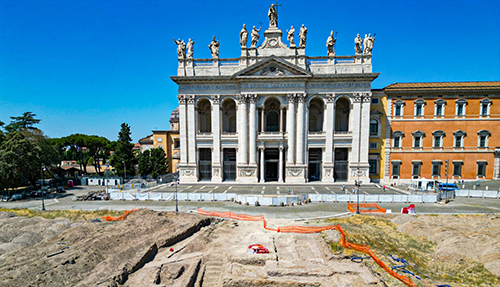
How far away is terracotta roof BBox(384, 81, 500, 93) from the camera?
36.8 meters

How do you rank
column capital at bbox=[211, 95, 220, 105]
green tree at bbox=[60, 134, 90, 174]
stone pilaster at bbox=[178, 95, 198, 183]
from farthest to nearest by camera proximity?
green tree at bbox=[60, 134, 90, 174] → stone pilaster at bbox=[178, 95, 198, 183] → column capital at bbox=[211, 95, 220, 105]

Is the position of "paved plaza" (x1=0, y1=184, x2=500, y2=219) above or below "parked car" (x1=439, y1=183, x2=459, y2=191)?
below

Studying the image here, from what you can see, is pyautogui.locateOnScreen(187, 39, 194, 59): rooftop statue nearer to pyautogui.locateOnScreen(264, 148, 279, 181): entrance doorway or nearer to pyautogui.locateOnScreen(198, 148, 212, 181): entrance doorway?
pyautogui.locateOnScreen(198, 148, 212, 181): entrance doorway

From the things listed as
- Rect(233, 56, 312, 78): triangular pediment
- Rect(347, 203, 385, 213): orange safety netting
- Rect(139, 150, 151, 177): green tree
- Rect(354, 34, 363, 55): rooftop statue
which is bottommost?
Rect(347, 203, 385, 213): orange safety netting

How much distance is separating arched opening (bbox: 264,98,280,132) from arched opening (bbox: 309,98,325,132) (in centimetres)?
624

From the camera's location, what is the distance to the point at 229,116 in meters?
43.0

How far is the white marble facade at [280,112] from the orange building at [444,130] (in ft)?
21.1

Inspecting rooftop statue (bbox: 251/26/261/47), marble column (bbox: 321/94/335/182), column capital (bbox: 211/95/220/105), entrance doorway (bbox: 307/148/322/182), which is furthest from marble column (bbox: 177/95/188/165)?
marble column (bbox: 321/94/335/182)

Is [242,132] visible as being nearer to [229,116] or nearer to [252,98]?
[229,116]

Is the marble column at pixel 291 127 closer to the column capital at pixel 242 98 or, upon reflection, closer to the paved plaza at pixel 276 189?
the paved plaza at pixel 276 189

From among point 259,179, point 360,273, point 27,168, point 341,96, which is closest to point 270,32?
point 341,96

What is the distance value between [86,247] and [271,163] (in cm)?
3128

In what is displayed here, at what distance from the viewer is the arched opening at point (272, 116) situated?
41.8 meters

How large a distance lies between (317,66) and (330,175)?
1921 centimetres
